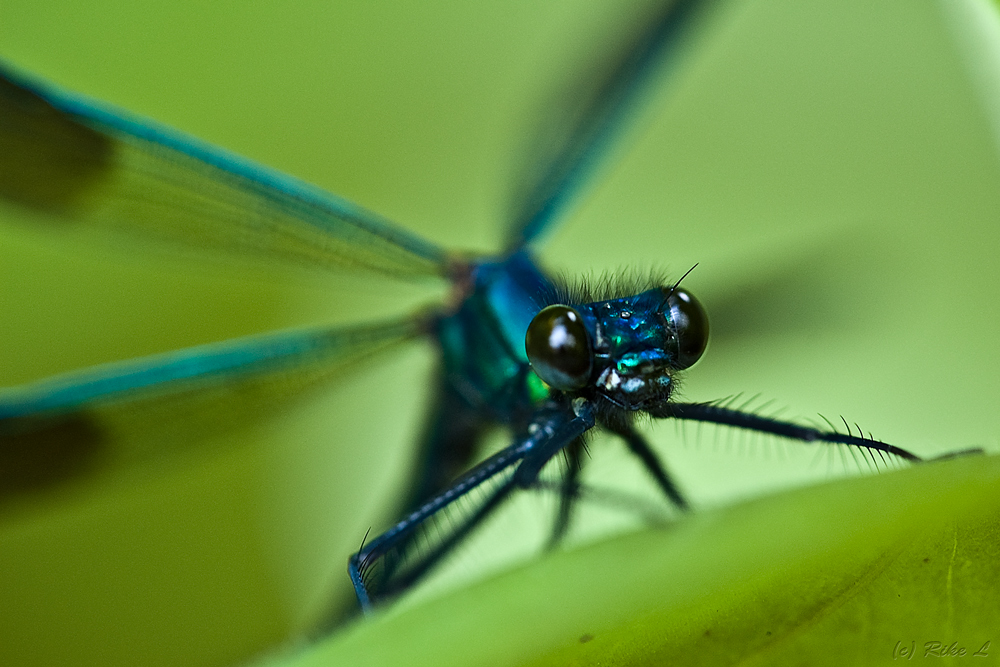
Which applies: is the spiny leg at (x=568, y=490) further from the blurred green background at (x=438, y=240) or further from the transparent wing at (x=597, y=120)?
the transparent wing at (x=597, y=120)

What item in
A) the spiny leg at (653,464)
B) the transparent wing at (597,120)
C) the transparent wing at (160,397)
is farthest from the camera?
the transparent wing at (597,120)

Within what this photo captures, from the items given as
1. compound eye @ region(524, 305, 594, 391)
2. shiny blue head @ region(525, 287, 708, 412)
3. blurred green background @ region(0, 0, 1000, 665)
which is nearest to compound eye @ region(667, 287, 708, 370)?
shiny blue head @ region(525, 287, 708, 412)

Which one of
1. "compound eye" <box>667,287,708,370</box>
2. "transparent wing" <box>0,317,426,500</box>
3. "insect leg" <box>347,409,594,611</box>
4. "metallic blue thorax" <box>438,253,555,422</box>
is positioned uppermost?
"transparent wing" <box>0,317,426,500</box>

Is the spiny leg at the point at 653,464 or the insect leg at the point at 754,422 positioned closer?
the insect leg at the point at 754,422

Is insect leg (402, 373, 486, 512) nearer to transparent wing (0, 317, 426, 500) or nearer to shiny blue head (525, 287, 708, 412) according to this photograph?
transparent wing (0, 317, 426, 500)

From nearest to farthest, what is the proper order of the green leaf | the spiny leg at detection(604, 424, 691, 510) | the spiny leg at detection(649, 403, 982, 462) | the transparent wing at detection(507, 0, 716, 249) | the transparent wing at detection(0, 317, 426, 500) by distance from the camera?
1. the green leaf
2. the spiny leg at detection(649, 403, 982, 462)
3. the spiny leg at detection(604, 424, 691, 510)
4. the transparent wing at detection(0, 317, 426, 500)
5. the transparent wing at detection(507, 0, 716, 249)

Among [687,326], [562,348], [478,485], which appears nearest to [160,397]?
[478,485]

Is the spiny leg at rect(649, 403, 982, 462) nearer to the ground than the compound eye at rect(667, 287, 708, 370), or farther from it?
nearer to the ground

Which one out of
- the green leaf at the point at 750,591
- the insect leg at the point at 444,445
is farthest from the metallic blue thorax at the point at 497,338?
the green leaf at the point at 750,591
